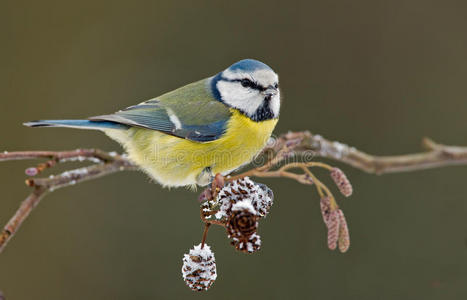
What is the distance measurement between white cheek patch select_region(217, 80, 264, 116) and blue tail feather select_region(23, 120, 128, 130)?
0.43m

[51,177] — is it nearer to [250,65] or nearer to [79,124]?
[79,124]

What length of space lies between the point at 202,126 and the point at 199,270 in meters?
0.74

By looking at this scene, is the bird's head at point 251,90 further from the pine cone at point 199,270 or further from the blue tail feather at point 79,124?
the pine cone at point 199,270

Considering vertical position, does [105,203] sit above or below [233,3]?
below

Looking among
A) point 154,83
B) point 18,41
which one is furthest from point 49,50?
point 154,83

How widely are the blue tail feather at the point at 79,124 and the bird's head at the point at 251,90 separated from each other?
0.42 m

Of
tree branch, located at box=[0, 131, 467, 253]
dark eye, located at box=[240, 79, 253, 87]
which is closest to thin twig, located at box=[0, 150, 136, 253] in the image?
tree branch, located at box=[0, 131, 467, 253]

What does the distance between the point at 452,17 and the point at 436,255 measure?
1700 mm

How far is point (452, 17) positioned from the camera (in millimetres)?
3232

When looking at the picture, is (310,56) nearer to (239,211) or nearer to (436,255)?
(436,255)

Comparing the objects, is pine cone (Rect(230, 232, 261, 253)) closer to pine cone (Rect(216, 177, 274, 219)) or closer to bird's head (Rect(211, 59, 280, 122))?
pine cone (Rect(216, 177, 274, 219))

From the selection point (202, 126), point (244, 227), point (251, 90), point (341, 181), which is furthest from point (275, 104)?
point (244, 227)

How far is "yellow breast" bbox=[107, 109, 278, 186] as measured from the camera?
1.67 metres

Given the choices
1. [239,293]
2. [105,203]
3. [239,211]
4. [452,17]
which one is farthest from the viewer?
[452,17]
